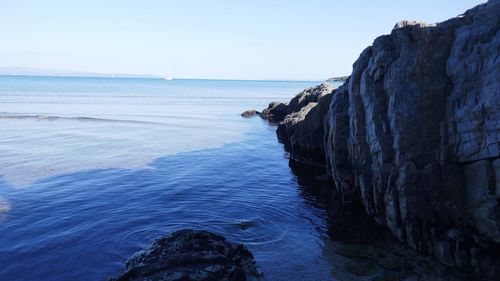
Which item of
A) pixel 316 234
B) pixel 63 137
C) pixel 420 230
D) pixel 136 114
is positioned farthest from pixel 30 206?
pixel 136 114

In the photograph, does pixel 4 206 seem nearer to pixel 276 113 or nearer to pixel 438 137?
pixel 438 137

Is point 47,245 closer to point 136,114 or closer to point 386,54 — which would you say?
point 386,54

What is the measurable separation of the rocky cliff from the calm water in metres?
4.30

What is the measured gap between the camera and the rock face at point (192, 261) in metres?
13.6

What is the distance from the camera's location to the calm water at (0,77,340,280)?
58.0ft

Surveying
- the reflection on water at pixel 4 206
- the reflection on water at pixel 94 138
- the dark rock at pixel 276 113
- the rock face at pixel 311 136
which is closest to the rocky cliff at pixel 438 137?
the rock face at pixel 311 136

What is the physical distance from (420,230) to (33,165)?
2836cm

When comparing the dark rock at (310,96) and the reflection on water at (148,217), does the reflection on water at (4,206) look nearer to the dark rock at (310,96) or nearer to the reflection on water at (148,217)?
the reflection on water at (148,217)

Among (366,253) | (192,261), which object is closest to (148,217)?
(192,261)

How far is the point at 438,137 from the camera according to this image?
56.7ft

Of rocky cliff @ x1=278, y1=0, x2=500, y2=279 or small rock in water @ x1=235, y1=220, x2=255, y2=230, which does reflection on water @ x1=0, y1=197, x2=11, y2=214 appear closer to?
small rock in water @ x1=235, y1=220, x2=255, y2=230

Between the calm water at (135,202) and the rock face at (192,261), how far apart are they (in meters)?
1.38

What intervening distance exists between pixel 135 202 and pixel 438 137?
1669 centimetres

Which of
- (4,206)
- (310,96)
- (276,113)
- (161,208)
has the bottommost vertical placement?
(161,208)
